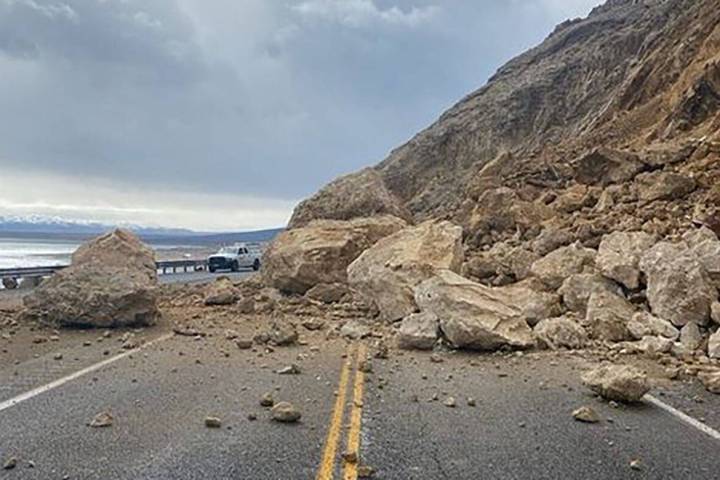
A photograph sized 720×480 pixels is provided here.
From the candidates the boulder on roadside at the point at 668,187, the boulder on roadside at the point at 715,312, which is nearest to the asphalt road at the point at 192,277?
the boulder on roadside at the point at 668,187

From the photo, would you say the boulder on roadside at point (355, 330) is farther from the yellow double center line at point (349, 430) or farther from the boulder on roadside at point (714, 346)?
the boulder on roadside at point (714, 346)

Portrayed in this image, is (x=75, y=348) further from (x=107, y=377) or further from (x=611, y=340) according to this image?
(x=611, y=340)

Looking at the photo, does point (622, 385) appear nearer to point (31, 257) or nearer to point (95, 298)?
point (95, 298)

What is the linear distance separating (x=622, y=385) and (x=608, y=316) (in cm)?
479

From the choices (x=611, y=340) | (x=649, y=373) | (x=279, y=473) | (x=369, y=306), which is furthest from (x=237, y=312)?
(x=279, y=473)

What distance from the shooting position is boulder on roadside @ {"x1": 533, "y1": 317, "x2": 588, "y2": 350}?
11805mm

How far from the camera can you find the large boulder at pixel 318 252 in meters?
19.5

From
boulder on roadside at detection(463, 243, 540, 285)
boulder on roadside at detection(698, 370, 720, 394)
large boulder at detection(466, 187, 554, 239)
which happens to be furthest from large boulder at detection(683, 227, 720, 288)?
large boulder at detection(466, 187, 554, 239)

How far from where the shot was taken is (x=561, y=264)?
15.7m

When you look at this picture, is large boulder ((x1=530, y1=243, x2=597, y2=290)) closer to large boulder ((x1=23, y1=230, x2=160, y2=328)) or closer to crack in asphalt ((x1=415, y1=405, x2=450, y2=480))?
large boulder ((x1=23, y1=230, x2=160, y2=328))

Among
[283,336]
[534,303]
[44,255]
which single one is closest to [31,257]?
[44,255]

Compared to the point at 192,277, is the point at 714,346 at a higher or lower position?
higher

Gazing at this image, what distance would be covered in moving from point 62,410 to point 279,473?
310 centimetres

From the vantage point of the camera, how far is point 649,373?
382 inches
